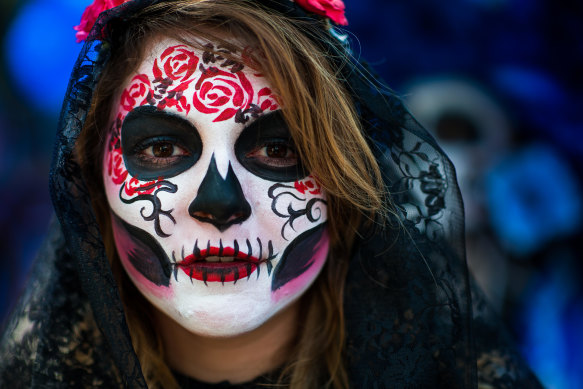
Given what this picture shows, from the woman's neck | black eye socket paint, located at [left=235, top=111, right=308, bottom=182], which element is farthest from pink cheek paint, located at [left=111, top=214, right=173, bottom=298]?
black eye socket paint, located at [left=235, top=111, right=308, bottom=182]

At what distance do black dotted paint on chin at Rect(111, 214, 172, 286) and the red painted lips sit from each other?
0.05 m

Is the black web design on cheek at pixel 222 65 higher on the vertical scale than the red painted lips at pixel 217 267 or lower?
higher

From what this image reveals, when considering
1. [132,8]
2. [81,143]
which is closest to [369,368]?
[81,143]

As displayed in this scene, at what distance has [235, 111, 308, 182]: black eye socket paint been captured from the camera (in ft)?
5.89

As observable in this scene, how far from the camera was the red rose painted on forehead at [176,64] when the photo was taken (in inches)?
70.6

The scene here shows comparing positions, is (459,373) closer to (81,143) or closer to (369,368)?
(369,368)

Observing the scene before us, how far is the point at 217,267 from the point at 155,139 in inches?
15.2

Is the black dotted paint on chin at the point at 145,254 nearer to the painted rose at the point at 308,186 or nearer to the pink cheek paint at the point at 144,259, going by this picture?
the pink cheek paint at the point at 144,259

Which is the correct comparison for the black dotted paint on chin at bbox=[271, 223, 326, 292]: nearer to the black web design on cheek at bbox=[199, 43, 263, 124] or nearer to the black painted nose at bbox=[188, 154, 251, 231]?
the black painted nose at bbox=[188, 154, 251, 231]

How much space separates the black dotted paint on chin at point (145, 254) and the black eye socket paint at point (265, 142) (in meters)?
0.33

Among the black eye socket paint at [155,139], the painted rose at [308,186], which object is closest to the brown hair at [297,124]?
the painted rose at [308,186]

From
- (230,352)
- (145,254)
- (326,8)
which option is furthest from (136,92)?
(230,352)

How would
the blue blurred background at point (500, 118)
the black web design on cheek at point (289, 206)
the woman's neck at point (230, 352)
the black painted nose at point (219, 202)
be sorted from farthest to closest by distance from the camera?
the blue blurred background at point (500, 118) < the woman's neck at point (230, 352) < the black web design on cheek at point (289, 206) < the black painted nose at point (219, 202)

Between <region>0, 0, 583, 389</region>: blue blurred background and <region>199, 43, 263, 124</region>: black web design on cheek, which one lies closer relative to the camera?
<region>199, 43, 263, 124</region>: black web design on cheek
